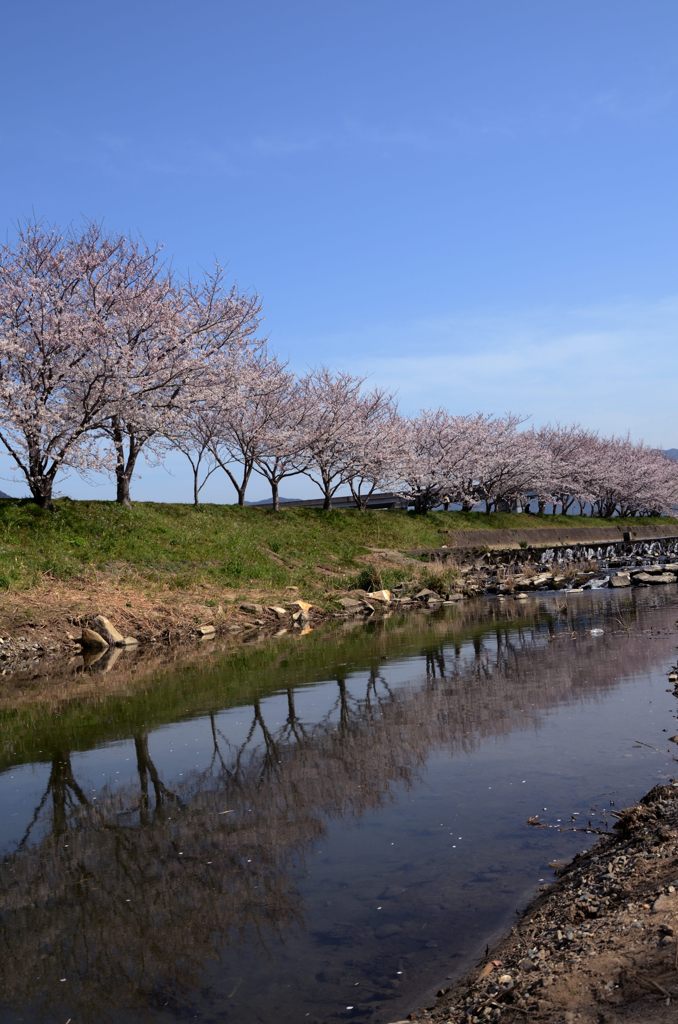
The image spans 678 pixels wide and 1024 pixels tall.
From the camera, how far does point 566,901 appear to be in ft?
15.5

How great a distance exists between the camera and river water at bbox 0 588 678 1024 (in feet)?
15.1

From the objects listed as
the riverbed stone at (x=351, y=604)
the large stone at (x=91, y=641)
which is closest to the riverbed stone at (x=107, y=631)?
the large stone at (x=91, y=641)

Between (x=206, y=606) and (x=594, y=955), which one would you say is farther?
(x=206, y=606)

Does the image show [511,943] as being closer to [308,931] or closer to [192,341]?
[308,931]

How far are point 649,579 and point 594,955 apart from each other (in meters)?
29.4

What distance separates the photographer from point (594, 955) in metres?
3.71

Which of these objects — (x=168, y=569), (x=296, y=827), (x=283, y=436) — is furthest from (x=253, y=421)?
(x=296, y=827)

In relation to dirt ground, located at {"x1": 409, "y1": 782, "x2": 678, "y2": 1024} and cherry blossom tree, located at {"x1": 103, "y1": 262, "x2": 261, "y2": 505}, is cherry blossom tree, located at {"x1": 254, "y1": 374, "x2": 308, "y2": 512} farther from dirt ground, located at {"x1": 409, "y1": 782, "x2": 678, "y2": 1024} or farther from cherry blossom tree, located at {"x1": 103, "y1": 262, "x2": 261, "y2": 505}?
dirt ground, located at {"x1": 409, "y1": 782, "x2": 678, "y2": 1024}

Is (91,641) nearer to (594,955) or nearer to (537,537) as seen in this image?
(594,955)

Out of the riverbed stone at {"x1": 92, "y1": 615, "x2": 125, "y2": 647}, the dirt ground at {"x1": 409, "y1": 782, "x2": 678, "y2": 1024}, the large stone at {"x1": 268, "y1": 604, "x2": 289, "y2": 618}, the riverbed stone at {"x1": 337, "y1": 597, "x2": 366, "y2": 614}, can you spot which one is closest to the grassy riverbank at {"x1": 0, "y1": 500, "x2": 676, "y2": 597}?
the riverbed stone at {"x1": 337, "y1": 597, "x2": 366, "y2": 614}

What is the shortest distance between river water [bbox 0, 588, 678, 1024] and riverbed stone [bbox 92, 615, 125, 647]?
253 inches

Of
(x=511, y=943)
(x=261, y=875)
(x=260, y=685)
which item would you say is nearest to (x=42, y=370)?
(x=260, y=685)

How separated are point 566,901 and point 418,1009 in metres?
1.16

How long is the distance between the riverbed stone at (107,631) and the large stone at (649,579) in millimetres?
19420
